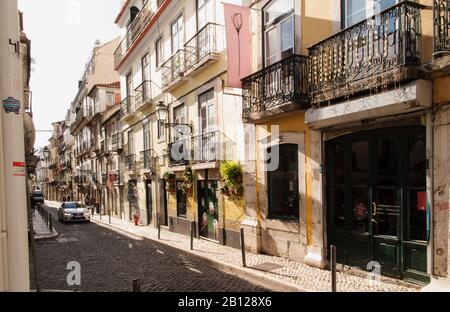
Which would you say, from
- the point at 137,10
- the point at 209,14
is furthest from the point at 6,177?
the point at 137,10

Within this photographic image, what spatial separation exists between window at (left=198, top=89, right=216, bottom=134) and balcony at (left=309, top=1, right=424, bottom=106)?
526cm

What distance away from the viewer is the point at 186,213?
1476 cm

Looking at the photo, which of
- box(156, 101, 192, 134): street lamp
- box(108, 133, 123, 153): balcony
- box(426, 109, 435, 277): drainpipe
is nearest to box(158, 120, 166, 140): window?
box(156, 101, 192, 134): street lamp

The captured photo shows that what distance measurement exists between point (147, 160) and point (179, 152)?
4.78m

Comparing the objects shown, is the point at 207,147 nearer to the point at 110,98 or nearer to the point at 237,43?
the point at 237,43

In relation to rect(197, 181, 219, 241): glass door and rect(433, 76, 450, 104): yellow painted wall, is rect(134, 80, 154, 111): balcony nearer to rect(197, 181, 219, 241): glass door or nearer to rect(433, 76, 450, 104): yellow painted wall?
rect(197, 181, 219, 241): glass door

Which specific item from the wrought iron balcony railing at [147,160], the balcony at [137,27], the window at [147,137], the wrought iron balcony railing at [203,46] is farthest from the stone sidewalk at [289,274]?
the balcony at [137,27]

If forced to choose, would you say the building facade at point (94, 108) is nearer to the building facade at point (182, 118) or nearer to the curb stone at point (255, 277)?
the building facade at point (182, 118)


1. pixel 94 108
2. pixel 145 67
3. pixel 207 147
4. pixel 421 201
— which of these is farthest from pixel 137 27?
pixel 421 201

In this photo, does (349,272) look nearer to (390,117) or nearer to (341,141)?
(341,141)

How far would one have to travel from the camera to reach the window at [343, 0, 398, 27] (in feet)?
22.3

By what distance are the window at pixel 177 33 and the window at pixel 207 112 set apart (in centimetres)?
312

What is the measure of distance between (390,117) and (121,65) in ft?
68.2

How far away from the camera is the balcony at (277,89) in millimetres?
8258
